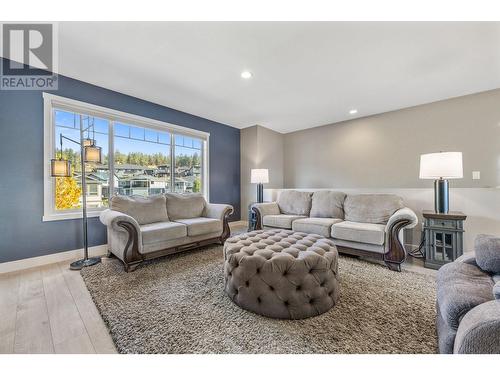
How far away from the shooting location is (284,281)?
1498mm

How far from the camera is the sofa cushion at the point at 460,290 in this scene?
92cm

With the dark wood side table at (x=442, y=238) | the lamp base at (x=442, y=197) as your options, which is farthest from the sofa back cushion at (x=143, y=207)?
the lamp base at (x=442, y=197)

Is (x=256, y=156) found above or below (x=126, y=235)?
above

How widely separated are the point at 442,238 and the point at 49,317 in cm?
406

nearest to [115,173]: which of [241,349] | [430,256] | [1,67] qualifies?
[1,67]

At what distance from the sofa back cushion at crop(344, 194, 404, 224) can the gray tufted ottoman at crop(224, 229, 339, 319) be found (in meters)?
1.63

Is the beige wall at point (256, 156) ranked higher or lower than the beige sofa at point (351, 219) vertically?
higher

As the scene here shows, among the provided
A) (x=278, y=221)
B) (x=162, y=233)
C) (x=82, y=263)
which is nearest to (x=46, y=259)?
(x=82, y=263)

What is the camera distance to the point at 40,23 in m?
1.80

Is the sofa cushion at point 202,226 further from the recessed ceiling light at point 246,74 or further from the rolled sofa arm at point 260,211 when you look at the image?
the recessed ceiling light at point 246,74

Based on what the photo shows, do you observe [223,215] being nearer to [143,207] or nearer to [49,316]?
[143,207]

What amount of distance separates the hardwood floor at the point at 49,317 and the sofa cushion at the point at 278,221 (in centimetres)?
250
